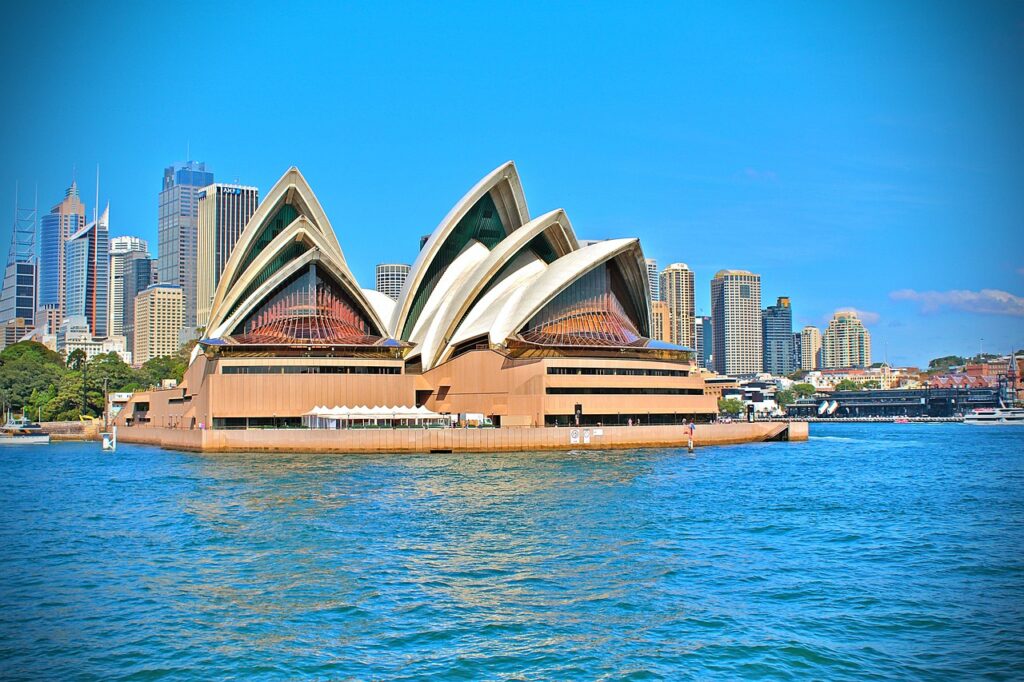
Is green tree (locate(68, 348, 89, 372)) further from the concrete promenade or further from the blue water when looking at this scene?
the blue water

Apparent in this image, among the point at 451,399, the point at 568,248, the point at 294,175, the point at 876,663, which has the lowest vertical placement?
the point at 876,663

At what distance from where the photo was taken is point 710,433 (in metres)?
62.0

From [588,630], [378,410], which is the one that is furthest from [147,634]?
[378,410]

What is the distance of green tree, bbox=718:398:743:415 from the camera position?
6088 inches

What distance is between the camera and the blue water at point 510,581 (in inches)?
544

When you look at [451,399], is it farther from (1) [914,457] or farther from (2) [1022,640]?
(2) [1022,640]

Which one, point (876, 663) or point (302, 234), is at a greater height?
point (302, 234)

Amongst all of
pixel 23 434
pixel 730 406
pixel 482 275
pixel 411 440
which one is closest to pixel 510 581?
pixel 411 440

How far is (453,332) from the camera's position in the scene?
2685 inches

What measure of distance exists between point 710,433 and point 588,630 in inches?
1903

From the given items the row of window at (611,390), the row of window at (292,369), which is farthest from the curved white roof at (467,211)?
the row of window at (611,390)

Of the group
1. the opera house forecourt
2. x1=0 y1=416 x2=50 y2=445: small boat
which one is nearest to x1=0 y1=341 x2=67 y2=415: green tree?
x1=0 y1=416 x2=50 y2=445: small boat

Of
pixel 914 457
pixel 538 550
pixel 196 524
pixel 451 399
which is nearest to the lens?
pixel 538 550

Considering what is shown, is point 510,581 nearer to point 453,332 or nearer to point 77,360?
point 453,332
